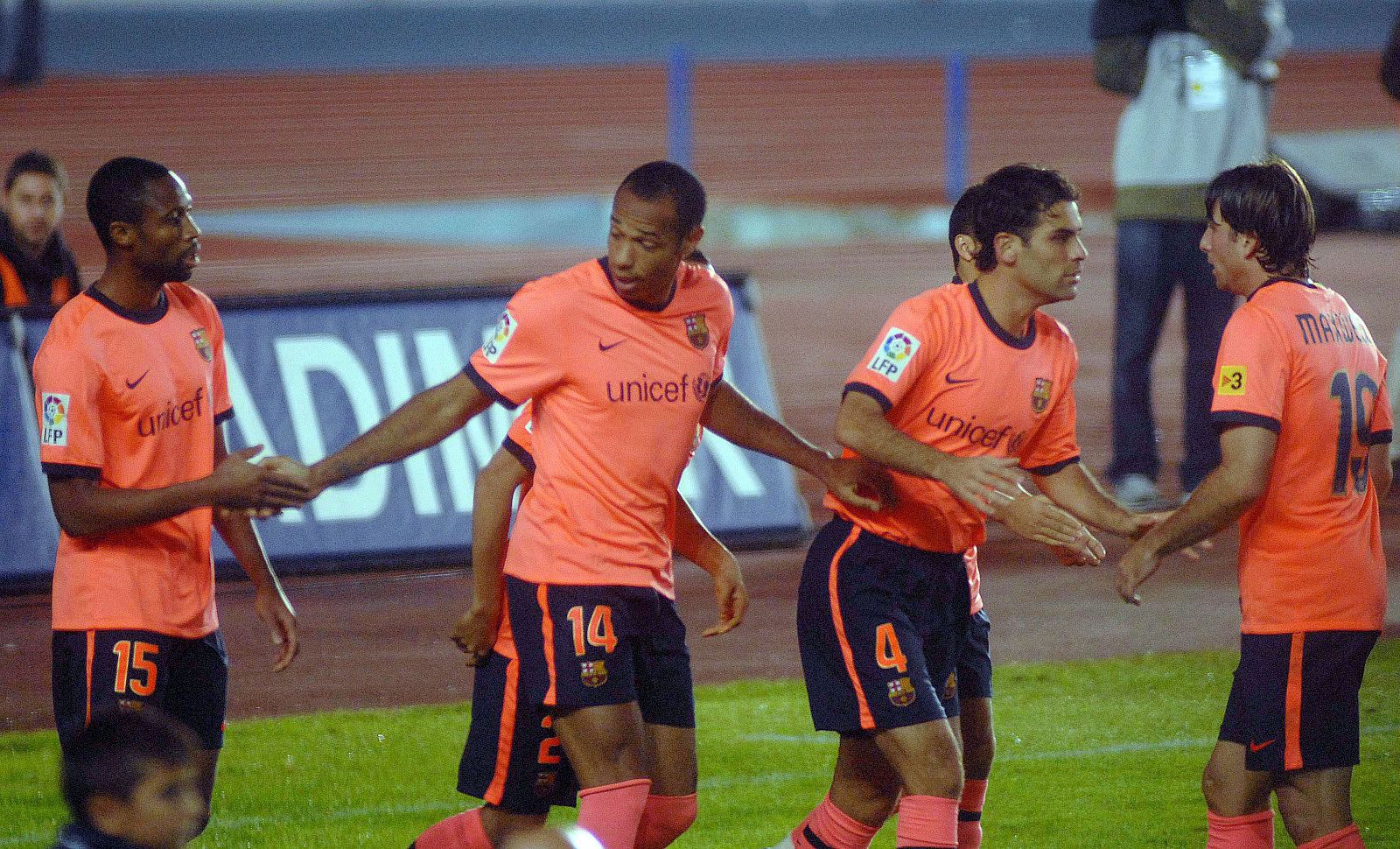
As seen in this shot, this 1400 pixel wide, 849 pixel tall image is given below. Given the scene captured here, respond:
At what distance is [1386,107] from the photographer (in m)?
32.3

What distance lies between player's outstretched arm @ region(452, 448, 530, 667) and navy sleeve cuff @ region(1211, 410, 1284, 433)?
5.61 ft

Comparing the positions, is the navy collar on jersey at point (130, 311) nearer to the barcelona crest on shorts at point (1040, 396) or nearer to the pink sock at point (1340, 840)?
the barcelona crest on shorts at point (1040, 396)

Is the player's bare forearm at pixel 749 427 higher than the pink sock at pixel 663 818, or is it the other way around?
the player's bare forearm at pixel 749 427

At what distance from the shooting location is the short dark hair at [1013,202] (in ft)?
A: 15.5

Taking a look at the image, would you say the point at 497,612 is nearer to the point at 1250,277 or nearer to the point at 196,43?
the point at 1250,277

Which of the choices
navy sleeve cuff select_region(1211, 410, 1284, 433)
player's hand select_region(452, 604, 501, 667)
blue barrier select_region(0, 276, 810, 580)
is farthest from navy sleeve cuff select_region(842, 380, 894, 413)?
blue barrier select_region(0, 276, 810, 580)

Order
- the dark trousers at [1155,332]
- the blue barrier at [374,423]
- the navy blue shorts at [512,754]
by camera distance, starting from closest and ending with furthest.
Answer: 1. the navy blue shorts at [512,754]
2. the blue barrier at [374,423]
3. the dark trousers at [1155,332]

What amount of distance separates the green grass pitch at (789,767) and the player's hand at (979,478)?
1.82m

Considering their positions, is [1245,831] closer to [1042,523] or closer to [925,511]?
[1042,523]

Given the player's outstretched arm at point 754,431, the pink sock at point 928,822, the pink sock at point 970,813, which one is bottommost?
the pink sock at point 970,813

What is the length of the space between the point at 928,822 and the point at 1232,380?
1289mm

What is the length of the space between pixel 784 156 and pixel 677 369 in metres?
24.8

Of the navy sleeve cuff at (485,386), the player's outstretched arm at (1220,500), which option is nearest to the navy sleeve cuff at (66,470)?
the navy sleeve cuff at (485,386)

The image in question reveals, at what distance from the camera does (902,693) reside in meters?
4.59
